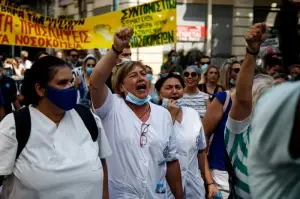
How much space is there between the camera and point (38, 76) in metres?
3.72

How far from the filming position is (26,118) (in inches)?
136

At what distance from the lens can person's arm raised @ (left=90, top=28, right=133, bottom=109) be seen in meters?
3.86

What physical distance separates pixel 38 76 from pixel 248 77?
1.32 metres

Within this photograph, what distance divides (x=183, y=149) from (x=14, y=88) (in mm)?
4725

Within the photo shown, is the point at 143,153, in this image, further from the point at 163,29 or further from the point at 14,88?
the point at 163,29

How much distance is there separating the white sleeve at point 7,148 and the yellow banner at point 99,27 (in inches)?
296

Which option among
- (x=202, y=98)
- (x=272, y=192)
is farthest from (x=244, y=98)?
(x=202, y=98)

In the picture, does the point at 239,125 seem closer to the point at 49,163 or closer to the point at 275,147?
the point at 49,163

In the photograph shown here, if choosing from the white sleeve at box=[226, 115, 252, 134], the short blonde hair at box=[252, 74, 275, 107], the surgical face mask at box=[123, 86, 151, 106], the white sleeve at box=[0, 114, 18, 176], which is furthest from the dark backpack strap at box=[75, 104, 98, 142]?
the short blonde hair at box=[252, 74, 275, 107]

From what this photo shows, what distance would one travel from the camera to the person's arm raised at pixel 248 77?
3.29 meters

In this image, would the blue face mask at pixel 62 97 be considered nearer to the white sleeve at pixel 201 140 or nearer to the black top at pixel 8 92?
the white sleeve at pixel 201 140

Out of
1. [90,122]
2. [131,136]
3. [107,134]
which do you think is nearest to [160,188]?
[131,136]

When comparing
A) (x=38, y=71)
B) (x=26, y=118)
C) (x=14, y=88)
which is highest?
(x=38, y=71)

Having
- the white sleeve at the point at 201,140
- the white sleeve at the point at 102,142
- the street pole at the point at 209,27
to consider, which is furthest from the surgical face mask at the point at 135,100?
the street pole at the point at 209,27
